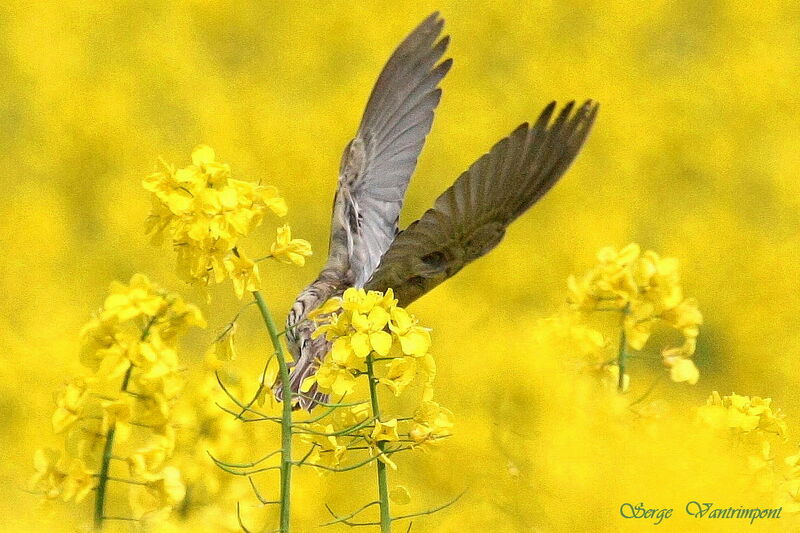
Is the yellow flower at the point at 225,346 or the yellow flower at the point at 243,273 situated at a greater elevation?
the yellow flower at the point at 243,273

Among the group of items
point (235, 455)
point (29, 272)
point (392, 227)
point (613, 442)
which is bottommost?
point (613, 442)

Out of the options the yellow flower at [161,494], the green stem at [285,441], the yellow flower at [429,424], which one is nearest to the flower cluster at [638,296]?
the yellow flower at [429,424]

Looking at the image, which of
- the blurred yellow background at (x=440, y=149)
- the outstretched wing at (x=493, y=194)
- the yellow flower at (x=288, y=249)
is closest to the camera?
the yellow flower at (x=288, y=249)

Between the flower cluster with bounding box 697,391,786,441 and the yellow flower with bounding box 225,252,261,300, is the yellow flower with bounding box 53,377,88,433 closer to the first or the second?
the yellow flower with bounding box 225,252,261,300

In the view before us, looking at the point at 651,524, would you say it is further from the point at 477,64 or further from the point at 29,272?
the point at 477,64

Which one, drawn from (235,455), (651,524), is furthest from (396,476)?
(651,524)

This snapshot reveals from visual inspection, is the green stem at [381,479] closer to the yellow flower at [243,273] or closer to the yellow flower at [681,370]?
the yellow flower at [243,273]
